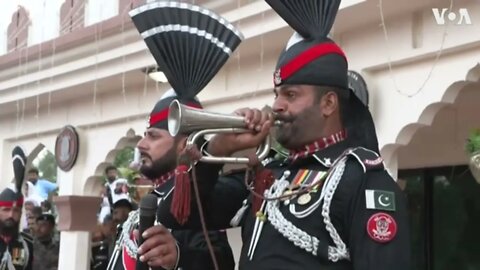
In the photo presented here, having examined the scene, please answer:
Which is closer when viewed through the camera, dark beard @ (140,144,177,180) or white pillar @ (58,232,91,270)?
dark beard @ (140,144,177,180)

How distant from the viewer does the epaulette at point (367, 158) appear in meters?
2.30

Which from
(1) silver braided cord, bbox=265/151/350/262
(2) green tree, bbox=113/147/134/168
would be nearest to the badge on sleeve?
(1) silver braided cord, bbox=265/151/350/262

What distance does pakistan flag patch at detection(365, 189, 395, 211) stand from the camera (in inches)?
87.4

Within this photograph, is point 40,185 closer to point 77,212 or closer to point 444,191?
point 77,212

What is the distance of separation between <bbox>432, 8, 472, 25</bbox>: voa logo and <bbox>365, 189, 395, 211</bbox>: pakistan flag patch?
104 inches

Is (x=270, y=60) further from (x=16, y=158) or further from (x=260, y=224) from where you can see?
(x=260, y=224)

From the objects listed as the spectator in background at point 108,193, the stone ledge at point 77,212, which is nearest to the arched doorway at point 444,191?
the spectator in background at point 108,193

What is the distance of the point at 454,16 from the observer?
4664mm

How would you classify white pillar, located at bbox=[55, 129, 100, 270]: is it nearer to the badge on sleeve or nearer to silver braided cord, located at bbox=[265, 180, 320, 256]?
silver braided cord, located at bbox=[265, 180, 320, 256]

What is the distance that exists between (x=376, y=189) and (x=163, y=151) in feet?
3.96

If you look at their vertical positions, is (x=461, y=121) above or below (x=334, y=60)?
above

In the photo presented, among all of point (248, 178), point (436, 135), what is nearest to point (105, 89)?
point (436, 135)

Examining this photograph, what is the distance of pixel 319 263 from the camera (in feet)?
7.41

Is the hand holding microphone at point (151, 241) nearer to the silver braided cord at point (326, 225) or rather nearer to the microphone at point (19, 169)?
the silver braided cord at point (326, 225)
